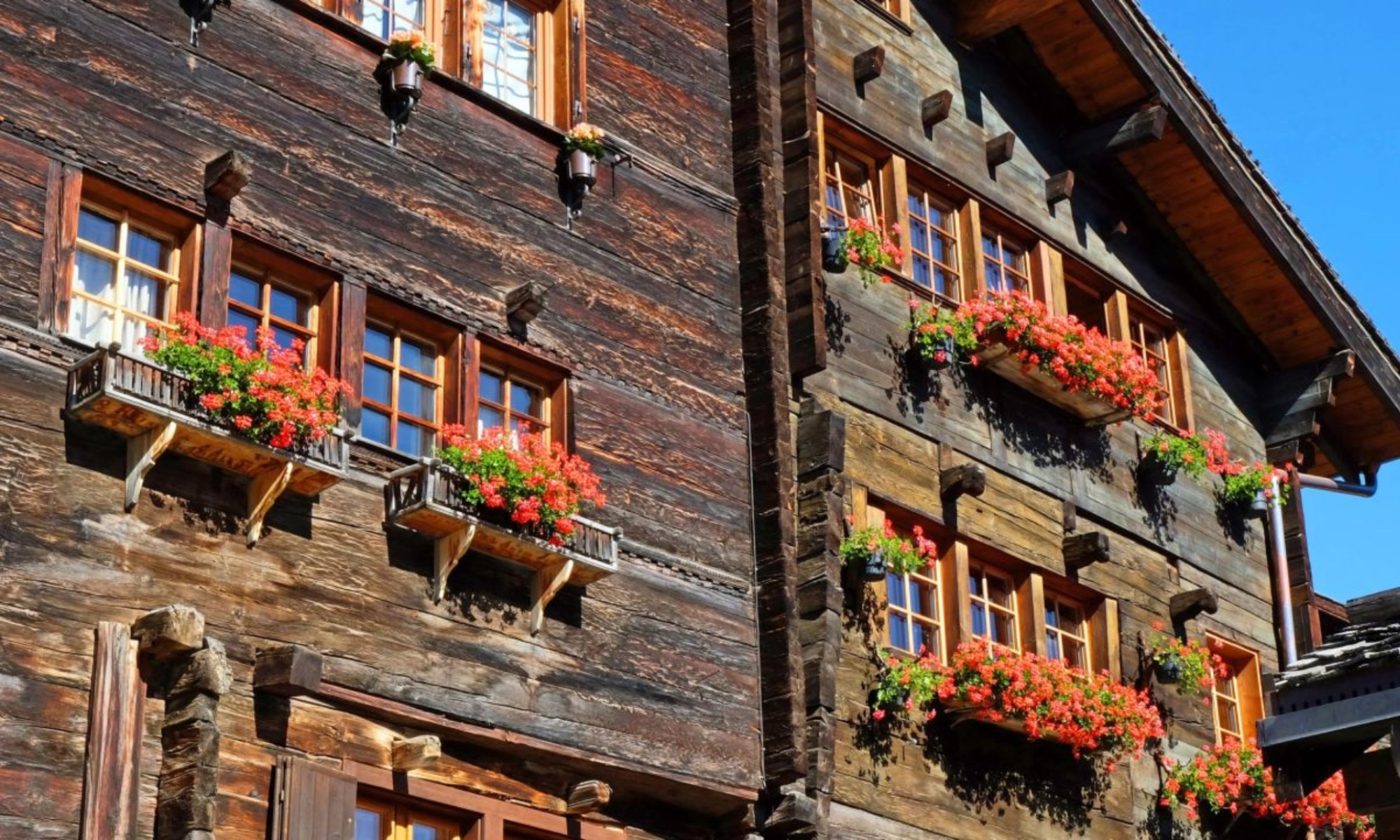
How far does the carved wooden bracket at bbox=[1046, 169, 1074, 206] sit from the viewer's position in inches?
723

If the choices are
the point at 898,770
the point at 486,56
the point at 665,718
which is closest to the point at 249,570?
the point at 665,718

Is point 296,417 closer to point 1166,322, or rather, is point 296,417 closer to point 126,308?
point 126,308

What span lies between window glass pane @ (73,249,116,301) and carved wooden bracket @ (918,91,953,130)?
8.24m

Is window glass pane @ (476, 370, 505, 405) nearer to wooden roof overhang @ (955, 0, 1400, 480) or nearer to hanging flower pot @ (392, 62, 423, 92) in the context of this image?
hanging flower pot @ (392, 62, 423, 92)

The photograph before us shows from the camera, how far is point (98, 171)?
34.9 ft

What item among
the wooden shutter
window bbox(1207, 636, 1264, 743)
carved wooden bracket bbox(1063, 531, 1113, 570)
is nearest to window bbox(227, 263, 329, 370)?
the wooden shutter

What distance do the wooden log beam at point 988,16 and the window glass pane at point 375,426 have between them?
819cm

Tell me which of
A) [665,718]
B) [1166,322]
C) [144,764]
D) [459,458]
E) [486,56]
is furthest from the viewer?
[1166,322]

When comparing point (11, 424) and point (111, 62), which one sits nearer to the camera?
point (11, 424)

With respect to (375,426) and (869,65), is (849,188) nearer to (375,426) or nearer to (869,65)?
(869,65)

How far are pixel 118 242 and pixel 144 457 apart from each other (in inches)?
50.0

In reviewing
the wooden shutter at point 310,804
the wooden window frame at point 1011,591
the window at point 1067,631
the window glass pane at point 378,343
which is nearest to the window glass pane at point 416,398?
the window glass pane at point 378,343

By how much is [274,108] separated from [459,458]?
84.9 inches

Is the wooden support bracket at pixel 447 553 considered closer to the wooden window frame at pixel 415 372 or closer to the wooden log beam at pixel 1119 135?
the wooden window frame at pixel 415 372
